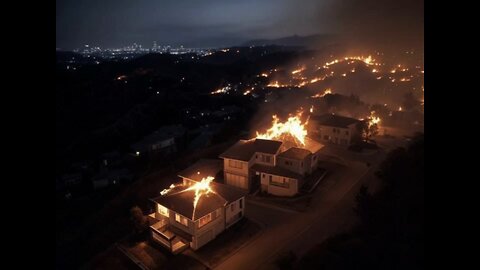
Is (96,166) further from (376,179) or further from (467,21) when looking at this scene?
(467,21)

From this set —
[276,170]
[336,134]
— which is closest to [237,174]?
[276,170]

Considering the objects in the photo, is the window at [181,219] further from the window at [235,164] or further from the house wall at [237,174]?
the window at [235,164]

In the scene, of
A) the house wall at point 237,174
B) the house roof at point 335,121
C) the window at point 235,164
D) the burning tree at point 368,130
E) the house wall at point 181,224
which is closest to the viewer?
the house wall at point 181,224

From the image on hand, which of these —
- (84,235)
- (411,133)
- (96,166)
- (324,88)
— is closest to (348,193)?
(84,235)

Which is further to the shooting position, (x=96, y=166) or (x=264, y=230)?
(x=96, y=166)

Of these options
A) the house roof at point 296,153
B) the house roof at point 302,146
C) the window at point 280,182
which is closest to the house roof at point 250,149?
the house roof at point 296,153

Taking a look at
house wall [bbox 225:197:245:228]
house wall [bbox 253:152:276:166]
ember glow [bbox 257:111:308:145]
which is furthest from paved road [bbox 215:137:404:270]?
ember glow [bbox 257:111:308:145]
